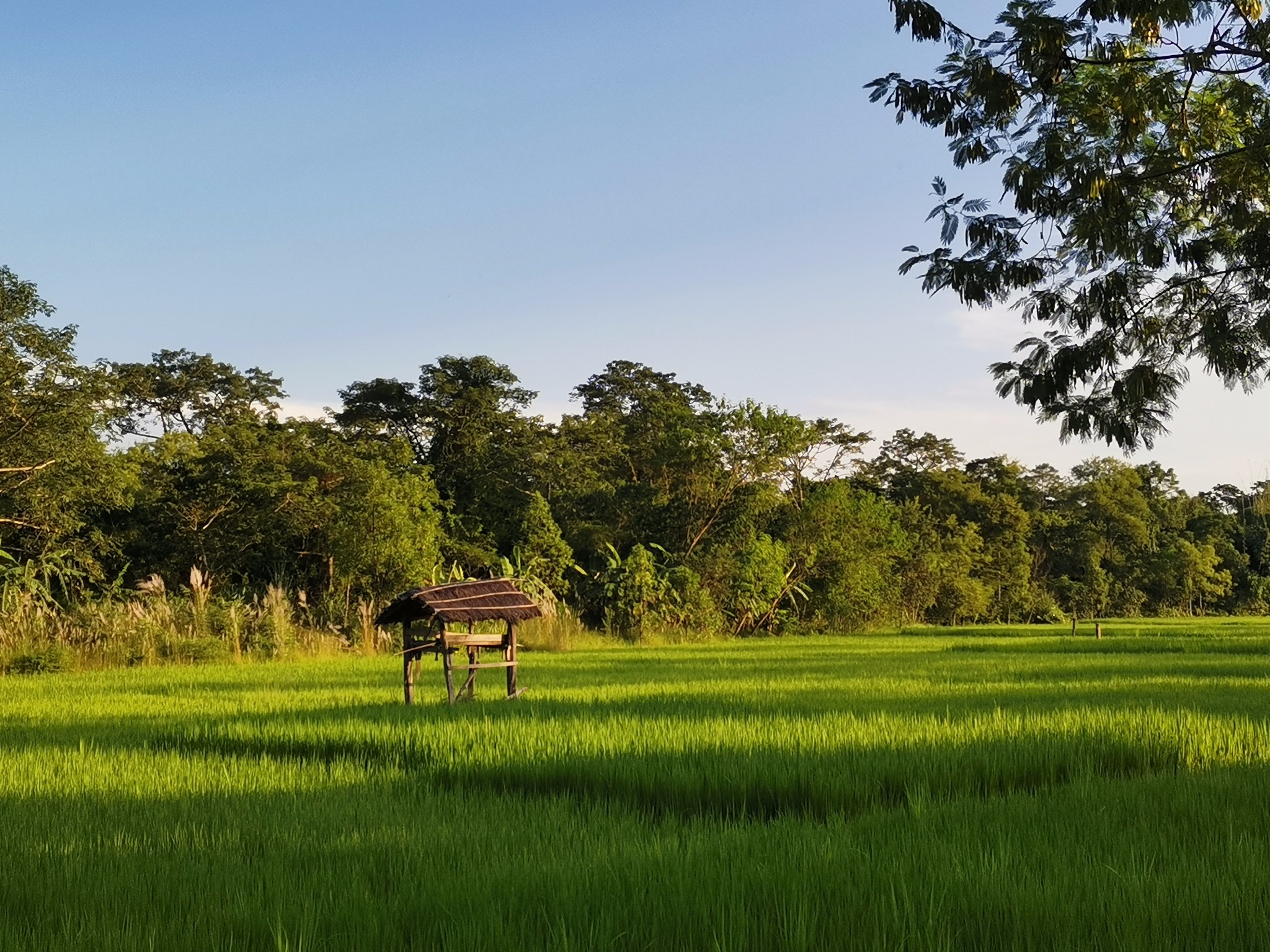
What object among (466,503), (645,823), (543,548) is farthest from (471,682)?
(466,503)

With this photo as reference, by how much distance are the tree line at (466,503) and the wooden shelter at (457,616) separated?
8.98 meters

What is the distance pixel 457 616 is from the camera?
8781 millimetres

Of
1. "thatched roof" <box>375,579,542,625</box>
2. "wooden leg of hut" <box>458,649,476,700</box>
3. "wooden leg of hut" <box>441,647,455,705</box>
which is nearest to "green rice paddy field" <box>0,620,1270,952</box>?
"wooden leg of hut" <box>441,647,455,705</box>

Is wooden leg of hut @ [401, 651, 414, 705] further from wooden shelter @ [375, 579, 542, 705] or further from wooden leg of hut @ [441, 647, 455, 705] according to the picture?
wooden leg of hut @ [441, 647, 455, 705]

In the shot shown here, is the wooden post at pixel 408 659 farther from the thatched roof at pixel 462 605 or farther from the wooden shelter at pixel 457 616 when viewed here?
the thatched roof at pixel 462 605

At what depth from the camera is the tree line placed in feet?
57.6

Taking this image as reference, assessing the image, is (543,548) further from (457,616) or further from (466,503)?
(457,616)

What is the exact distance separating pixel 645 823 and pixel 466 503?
24598 mm

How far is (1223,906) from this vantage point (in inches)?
115

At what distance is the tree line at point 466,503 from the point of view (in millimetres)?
17547

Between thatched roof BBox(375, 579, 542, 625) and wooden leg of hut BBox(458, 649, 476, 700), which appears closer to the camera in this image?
thatched roof BBox(375, 579, 542, 625)

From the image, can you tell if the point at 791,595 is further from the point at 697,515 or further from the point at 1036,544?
the point at 1036,544

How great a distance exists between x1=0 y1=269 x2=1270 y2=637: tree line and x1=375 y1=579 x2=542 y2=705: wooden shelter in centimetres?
898

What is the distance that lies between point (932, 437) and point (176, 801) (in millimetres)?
41469
